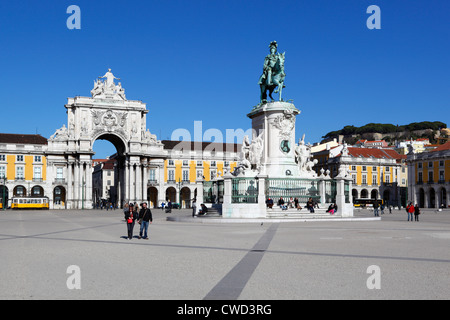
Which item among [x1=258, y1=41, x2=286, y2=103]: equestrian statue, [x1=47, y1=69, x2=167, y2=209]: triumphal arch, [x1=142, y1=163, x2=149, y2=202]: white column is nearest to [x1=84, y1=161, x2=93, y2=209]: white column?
[x1=47, y1=69, x2=167, y2=209]: triumphal arch

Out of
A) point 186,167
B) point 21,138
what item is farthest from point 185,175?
point 21,138

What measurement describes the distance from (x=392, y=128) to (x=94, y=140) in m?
118

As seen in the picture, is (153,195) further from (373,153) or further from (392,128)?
(392,128)

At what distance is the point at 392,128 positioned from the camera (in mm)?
170500

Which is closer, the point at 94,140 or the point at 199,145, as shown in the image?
the point at 94,140

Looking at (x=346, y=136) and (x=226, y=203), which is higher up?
(x=346, y=136)

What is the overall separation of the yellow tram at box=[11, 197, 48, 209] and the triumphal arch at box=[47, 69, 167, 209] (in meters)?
5.87

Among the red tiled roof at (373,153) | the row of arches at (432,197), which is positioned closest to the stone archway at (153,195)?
the red tiled roof at (373,153)

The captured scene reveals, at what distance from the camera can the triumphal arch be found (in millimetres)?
77188

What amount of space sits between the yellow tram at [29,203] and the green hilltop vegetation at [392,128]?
117 metres

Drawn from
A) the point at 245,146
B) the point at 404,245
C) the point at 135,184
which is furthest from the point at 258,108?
the point at 135,184

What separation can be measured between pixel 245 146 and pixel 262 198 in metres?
4.16

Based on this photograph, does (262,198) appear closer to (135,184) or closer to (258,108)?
(258,108)

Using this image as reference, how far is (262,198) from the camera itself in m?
26.0
